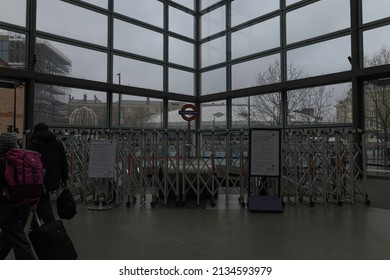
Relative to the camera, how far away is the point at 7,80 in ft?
23.1

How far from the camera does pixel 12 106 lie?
717 centimetres

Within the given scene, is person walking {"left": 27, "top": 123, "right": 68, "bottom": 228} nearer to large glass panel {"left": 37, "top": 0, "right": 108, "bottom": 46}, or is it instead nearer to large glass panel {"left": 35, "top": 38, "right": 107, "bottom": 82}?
large glass panel {"left": 35, "top": 38, "right": 107, "bottom": 82}

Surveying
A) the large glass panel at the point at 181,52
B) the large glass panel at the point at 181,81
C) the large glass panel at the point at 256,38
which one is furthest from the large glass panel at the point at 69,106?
the large glass panel at the point at 256,38

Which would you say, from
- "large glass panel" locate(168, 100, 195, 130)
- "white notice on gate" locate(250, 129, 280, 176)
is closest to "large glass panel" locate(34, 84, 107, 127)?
"large glass panel" locate(168, 100, 195, 130)

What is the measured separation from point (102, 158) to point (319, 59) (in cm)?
672

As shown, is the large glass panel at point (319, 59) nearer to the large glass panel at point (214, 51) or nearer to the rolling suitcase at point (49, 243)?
the large glass panel at point (214, 51)

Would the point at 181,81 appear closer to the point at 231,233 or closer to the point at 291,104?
the point at 291,104

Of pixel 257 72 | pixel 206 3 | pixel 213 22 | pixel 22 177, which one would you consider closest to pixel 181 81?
pixel 213 22

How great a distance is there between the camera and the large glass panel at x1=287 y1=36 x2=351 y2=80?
25.7 feet

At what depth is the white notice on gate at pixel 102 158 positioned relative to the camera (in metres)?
5.48

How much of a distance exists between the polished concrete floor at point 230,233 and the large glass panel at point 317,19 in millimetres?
5240

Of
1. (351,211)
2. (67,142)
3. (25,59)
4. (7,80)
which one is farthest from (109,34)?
(351,211)

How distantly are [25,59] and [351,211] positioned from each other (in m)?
8.25

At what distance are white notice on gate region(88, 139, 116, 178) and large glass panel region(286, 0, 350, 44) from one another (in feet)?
21.8
